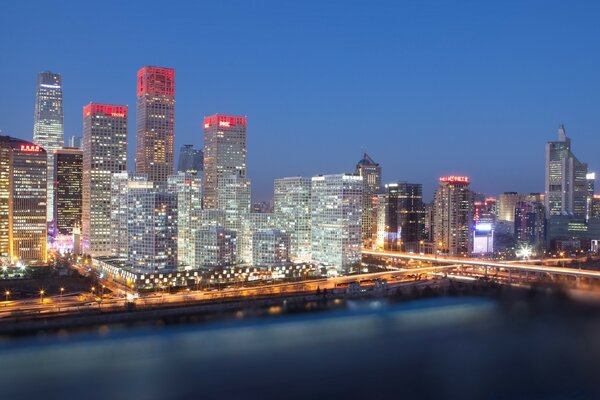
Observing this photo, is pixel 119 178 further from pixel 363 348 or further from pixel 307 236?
pixel 363 348

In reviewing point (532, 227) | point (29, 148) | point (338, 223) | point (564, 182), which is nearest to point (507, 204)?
point (564, 182)

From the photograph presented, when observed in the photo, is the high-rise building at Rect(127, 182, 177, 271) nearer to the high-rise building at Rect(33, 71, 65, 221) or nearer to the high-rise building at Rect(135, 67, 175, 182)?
the high-rise building at Rect(135, 67, 175, 182)

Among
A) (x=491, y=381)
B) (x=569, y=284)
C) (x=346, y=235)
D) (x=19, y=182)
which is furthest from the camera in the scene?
(x=19, y=182)

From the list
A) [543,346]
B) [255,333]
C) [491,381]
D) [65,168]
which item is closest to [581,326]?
[543,346]

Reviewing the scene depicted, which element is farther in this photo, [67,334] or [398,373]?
[67,334]

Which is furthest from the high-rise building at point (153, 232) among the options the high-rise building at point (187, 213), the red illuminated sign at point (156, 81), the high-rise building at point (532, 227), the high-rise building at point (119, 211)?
the high-rise building at point (532, 227)

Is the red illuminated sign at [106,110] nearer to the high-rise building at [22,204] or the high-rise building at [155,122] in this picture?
the high-rise building at [155,122]
